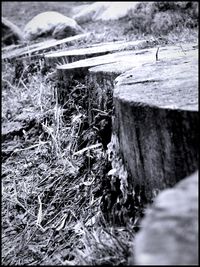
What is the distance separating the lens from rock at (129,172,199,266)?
0.56m

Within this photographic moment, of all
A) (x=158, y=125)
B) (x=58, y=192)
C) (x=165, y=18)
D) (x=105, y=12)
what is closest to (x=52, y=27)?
(x=165, y=18)

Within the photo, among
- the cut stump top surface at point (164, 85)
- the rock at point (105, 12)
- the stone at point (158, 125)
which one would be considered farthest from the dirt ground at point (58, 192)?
the rock at point (105, 12)

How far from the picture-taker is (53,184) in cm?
166

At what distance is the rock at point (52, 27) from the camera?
5.39m

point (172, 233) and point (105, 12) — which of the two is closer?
point (172, 233)

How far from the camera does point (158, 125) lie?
100 centimetres

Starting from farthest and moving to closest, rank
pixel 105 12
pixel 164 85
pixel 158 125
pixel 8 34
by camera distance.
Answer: pixel 105 12 < pixel 8 34 < pixel 164 85 < pixel 158 125

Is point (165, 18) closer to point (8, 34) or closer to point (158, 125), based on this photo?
point (8, 34)

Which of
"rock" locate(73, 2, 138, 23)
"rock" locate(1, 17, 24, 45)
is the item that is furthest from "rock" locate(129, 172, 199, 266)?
"rock" locate(73, 2, 138, 23)

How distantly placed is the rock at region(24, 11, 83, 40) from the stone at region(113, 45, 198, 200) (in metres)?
4.32

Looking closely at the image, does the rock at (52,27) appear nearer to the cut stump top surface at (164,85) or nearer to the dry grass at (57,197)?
the dry grass at (57,197)

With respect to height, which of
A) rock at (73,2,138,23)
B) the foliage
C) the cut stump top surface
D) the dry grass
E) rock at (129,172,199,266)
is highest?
rock at (73,2,138,23)

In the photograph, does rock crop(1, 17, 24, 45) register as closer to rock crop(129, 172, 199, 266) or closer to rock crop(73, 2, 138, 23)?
rock crop(73, 2, 138, 23)

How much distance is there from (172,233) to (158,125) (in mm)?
456
